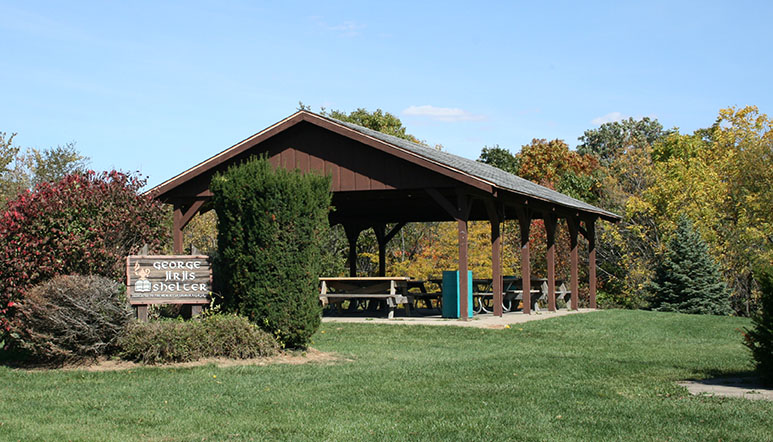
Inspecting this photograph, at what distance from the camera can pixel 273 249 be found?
37.2ft

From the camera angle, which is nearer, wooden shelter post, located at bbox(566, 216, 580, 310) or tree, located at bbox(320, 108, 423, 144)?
wooden shelter post, located at bbox(566, 216, 580, 310)

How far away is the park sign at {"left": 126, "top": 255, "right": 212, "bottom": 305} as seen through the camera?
11.5 metres

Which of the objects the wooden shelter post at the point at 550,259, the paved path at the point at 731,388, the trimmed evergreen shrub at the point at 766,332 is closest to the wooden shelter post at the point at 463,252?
the wooden shelter post at the point at 550,259

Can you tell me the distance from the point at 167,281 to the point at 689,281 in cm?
1993

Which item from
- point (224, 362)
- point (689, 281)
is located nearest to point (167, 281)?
point (224, 362)

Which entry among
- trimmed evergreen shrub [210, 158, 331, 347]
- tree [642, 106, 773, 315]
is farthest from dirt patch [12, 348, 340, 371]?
tree [642, 106, 773, 315]

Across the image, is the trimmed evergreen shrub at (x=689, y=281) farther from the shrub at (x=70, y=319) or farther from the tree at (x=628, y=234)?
the shrub at (x=70, y=319)

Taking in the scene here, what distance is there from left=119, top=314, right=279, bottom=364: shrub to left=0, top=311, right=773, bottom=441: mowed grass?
22.2 inches

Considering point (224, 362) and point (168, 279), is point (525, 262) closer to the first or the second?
point (168, 279)

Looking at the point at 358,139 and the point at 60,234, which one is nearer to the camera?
the point at 60,234

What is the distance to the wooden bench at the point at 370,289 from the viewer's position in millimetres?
18484

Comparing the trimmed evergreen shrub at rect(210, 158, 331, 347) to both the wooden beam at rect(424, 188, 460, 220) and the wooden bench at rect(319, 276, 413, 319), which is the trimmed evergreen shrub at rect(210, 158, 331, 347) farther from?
the wooden bench at rect(319, 276, 413, 319)

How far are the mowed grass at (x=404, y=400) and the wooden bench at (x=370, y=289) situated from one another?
5.48m

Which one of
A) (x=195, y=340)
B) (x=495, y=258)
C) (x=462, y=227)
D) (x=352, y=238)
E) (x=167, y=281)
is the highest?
(x=352, y=238)
